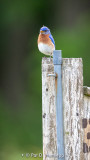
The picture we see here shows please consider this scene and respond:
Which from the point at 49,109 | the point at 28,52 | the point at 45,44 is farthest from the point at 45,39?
the point at 28,52

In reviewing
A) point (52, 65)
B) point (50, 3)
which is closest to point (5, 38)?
point (50, 3)

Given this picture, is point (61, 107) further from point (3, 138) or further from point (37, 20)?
point (37, 20)

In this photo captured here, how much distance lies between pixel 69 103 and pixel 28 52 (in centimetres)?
1045

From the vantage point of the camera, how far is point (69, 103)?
304 cm

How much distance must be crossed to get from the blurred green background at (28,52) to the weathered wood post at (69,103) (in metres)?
6.87

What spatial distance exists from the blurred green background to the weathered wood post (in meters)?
6.87

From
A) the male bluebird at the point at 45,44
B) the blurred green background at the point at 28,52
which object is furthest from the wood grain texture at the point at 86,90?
the blurred green background at the point at 28,52

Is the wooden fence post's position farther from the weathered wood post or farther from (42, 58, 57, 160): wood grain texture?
(42, 58, 57, 160): wood grain texture

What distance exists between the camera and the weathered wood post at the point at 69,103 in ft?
9.91

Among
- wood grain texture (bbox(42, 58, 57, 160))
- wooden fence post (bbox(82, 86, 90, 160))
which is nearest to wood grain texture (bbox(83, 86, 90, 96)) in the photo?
wooden fence post (bbox(82, 86, 90, 160))

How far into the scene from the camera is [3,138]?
10.9m

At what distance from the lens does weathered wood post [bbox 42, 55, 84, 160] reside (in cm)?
302

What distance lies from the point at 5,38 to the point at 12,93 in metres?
1.54

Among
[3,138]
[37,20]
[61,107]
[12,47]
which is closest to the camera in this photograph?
[61,107]
